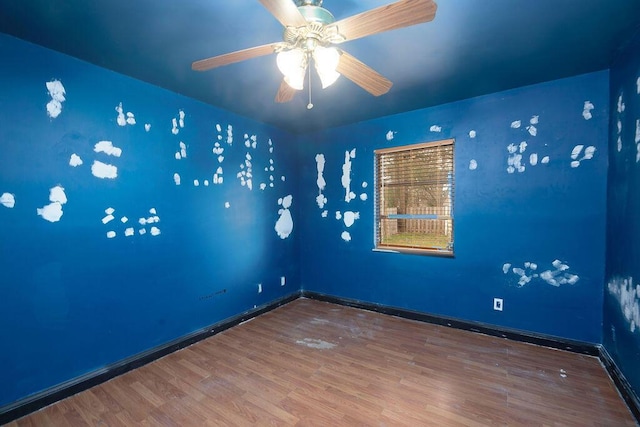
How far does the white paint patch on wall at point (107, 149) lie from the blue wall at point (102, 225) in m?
0.03

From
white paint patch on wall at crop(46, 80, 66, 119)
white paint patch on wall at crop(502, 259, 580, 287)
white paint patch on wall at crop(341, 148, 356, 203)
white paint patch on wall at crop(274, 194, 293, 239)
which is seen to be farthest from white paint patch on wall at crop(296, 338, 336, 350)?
A: white paint patch on wall at crop(46, 80, 66, 119)

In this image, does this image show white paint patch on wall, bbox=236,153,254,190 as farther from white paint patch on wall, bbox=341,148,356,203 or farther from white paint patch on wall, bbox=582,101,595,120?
white paint patch on wall, bbox=582,101,595,120

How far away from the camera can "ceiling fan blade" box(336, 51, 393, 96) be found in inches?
58.7

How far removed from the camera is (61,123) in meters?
1.99

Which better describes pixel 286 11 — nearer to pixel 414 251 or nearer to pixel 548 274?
pixel 414 251

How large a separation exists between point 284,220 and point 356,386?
2394 millimetres

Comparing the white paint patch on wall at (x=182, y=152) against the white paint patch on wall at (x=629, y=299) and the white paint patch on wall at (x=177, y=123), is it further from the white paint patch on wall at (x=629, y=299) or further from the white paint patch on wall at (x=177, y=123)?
the white paint patch on wall at (x=629, y=299)

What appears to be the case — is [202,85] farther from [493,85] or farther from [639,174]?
[639,174]

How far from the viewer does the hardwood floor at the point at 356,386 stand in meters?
1.77

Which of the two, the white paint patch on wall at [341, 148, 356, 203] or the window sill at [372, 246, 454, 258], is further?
the white paint patch on wall at [341, 148, 356, 203]

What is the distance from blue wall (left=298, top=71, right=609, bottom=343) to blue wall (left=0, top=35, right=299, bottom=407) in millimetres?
1909

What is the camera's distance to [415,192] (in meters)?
3.53

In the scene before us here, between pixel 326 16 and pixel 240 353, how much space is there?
275 cm

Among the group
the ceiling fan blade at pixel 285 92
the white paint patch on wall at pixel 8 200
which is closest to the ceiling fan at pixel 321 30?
the ceiling fan blade at pixel 285 92
